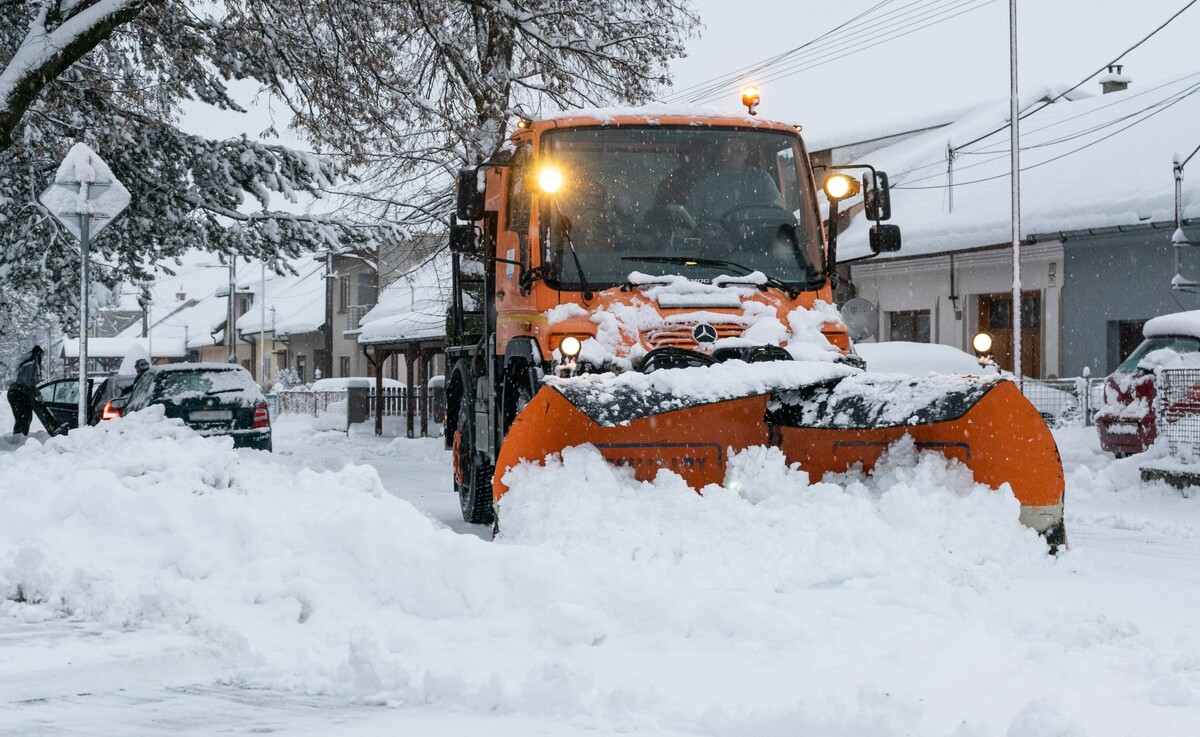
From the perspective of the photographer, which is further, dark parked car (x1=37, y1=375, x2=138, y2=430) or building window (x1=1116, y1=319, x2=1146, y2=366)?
building window (x1=1116, y1=319, x2=1146, y2=366)

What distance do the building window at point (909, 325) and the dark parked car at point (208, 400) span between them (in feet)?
54.9

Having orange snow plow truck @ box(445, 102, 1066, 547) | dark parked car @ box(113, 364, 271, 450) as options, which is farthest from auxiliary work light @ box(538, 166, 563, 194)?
dark parked car @ box(113, 364, 271, 450)

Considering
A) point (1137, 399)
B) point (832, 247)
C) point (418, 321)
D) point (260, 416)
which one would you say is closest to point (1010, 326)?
point (418, 321)

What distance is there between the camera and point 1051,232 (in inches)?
939

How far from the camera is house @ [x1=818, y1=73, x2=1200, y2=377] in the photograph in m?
23.2

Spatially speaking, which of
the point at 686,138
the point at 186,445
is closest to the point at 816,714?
the point at 686,138

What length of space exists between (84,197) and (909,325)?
68.5 ft

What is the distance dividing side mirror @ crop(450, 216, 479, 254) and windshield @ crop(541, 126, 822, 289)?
2.61ft

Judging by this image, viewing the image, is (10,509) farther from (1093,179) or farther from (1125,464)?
(1093,179)

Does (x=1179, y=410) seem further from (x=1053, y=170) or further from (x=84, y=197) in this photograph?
(x=1053, y=170)

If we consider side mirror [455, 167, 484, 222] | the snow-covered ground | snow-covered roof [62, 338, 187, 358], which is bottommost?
the snow-covered ground

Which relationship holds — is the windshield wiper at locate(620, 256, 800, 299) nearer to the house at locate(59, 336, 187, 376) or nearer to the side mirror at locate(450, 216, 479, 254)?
the side mirror at locate(450, 216, 479, 254)

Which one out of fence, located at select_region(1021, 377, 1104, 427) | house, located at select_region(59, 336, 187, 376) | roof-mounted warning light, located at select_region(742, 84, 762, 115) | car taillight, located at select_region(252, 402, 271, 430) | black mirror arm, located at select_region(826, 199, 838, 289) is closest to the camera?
black mirror arm, located at select_region(826, 199, 838, 289)

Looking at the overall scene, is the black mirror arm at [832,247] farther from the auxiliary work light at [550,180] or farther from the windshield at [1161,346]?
the windshield at [1161,346]
